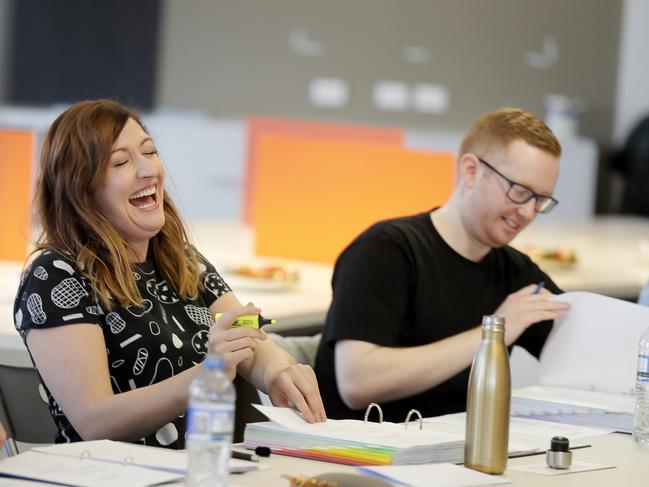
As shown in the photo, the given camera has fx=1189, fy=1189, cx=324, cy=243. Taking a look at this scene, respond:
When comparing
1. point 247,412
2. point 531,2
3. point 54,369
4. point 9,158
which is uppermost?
point 531,2

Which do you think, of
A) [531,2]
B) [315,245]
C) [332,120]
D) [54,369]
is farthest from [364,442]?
[531,2]

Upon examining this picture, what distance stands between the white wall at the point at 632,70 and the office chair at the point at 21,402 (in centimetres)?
723

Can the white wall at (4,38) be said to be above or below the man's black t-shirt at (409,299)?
above

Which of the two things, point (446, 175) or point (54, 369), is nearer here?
point (54, 369)

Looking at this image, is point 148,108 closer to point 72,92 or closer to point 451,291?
point 72,92

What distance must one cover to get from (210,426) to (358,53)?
6944 millimetres

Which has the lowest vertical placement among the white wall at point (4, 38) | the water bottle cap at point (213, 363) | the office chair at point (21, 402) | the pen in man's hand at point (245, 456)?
the office chair at point (21, 402)

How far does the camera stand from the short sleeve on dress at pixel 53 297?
185 cm

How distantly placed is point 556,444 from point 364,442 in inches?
11.1

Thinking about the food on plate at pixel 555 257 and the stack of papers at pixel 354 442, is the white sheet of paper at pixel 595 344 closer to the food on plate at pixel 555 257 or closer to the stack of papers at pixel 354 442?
the stack of papers at pixel 354 442

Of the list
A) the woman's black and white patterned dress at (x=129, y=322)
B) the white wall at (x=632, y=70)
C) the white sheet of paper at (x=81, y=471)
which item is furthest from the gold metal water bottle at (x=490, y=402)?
the white wall at (x=632, y=70)

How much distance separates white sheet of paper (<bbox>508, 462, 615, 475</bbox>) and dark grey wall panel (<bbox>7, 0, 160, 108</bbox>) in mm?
6471

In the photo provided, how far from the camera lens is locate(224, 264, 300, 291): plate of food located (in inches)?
130

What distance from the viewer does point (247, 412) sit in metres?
2.22
